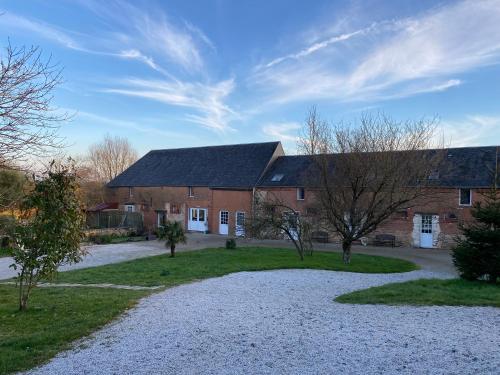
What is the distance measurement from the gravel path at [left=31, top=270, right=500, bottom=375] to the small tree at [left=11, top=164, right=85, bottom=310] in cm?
Result: 216

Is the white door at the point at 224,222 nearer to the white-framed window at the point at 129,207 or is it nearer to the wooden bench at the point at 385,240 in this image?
the white-framed window at the point at 129,207

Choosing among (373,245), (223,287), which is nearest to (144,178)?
(373,245)

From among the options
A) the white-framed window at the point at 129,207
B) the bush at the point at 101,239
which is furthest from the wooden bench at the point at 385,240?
the white-framed window at the point at 129,207

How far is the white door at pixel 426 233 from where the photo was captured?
23969mm

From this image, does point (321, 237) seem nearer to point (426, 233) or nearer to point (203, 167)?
point (426, 233)

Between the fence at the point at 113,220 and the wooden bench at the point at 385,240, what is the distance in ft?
59.4

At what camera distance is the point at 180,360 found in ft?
16.9

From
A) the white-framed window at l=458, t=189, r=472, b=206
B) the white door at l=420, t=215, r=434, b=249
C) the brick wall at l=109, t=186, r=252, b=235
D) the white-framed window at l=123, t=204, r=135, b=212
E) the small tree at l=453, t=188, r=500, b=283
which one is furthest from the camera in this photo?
the white-framed window at l=123, t=204, r=135, b=212

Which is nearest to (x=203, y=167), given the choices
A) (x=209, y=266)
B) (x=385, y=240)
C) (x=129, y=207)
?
(x=129, y=207)

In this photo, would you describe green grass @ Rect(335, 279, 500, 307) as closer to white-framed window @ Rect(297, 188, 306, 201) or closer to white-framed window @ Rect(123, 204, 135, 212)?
white-framed window @ Rect(297, 188, 306, 201)

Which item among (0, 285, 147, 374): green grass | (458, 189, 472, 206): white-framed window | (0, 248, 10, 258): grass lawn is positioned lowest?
(0, 248, 10, 258): grass lawn

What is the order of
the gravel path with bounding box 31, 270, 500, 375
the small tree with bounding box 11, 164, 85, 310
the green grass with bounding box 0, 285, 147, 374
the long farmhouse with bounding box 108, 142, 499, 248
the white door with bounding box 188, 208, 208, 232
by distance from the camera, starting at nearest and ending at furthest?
the gravel path with bounding box 31, 270, 500, 375, the green grass with bounding box 0, 285, 147, 374, the small tree with bounding box 11, 164, 85, 310, the long farmhouse with bounding box 108, 142, 499, 248, the white door with bounding box 188, 208, 208, 232

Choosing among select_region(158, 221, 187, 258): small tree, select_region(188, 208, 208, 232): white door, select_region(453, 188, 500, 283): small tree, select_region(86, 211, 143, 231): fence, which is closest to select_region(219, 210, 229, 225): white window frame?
select_region(188, 208, 208, 232): white door

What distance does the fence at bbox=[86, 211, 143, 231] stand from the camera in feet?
105
